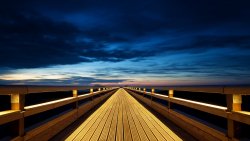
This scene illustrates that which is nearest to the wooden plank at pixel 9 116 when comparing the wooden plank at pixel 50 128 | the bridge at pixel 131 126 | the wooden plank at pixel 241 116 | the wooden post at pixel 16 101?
the bridge at pixel 131 126

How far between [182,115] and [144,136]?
51.9 inches

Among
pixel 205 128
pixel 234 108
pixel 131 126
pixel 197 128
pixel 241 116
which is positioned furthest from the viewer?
pixel 131 126

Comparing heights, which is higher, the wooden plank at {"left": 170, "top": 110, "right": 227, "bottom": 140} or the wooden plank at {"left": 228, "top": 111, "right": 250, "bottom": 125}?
the wooden plank at {"left": 228, "top": 111, "right": 250, "bottom": 125}

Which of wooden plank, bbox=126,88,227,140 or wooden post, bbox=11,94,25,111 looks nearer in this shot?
wooden post, bbox=11,94,25,111

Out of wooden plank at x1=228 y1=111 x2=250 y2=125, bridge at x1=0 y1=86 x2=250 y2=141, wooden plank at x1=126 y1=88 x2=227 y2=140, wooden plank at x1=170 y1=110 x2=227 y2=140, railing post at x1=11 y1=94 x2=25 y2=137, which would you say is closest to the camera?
wooden plank at x1=228 y1=111 x2=250 y2=125

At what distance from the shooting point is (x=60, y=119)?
214 inches

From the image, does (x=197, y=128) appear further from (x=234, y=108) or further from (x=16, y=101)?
(x=16, y=101)

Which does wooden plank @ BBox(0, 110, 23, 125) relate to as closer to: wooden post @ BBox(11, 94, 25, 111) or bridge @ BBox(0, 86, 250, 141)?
bridge @ BBox(0, 86, 250, 141)

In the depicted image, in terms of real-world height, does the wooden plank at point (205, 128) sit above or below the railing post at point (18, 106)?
below

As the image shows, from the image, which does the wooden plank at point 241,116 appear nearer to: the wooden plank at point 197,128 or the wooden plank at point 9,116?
the wooden plank at point 197,128

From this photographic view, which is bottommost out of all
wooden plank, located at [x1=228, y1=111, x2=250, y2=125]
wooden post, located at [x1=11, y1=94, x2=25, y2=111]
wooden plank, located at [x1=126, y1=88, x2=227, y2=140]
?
wooden plank, located at [x1=126, y1=88, x2=227, y2=140]

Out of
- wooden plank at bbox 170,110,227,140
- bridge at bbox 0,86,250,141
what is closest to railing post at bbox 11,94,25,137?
bridge at bbox 0,86,250,141

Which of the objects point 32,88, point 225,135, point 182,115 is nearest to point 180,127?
point 182,115

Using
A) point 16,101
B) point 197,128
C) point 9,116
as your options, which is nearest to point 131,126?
point 197,128
